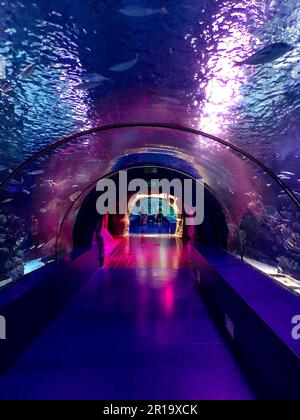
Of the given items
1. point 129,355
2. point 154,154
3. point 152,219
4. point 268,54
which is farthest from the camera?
point 152,219

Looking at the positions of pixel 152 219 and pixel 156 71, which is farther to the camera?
pixel 152 219

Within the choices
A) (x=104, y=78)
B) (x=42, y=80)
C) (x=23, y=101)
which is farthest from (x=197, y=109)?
(x=23, y=101)

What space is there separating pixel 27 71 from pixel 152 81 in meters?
1.45

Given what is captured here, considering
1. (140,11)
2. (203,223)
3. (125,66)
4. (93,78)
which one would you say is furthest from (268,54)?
(203,223)

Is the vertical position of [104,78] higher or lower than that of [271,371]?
higher

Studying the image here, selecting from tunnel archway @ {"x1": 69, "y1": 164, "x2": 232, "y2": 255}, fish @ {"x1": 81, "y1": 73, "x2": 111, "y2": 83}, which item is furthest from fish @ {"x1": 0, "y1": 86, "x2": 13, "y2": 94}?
tunnel archway @ {"x1": 69, "y1": 164, "x2": 232, "y2": 255}

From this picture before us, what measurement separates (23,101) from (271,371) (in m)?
4.37

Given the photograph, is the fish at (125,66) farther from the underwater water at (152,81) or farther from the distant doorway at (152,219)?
the distant doorway at (152,219)

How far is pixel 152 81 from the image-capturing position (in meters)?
3.60

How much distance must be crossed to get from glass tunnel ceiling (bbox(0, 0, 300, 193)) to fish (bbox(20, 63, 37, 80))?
0.17 ft

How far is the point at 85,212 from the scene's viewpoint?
10.8 metres

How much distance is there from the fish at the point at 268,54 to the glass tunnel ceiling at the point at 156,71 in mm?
72

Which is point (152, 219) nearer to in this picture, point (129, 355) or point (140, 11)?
point (129, 355)
